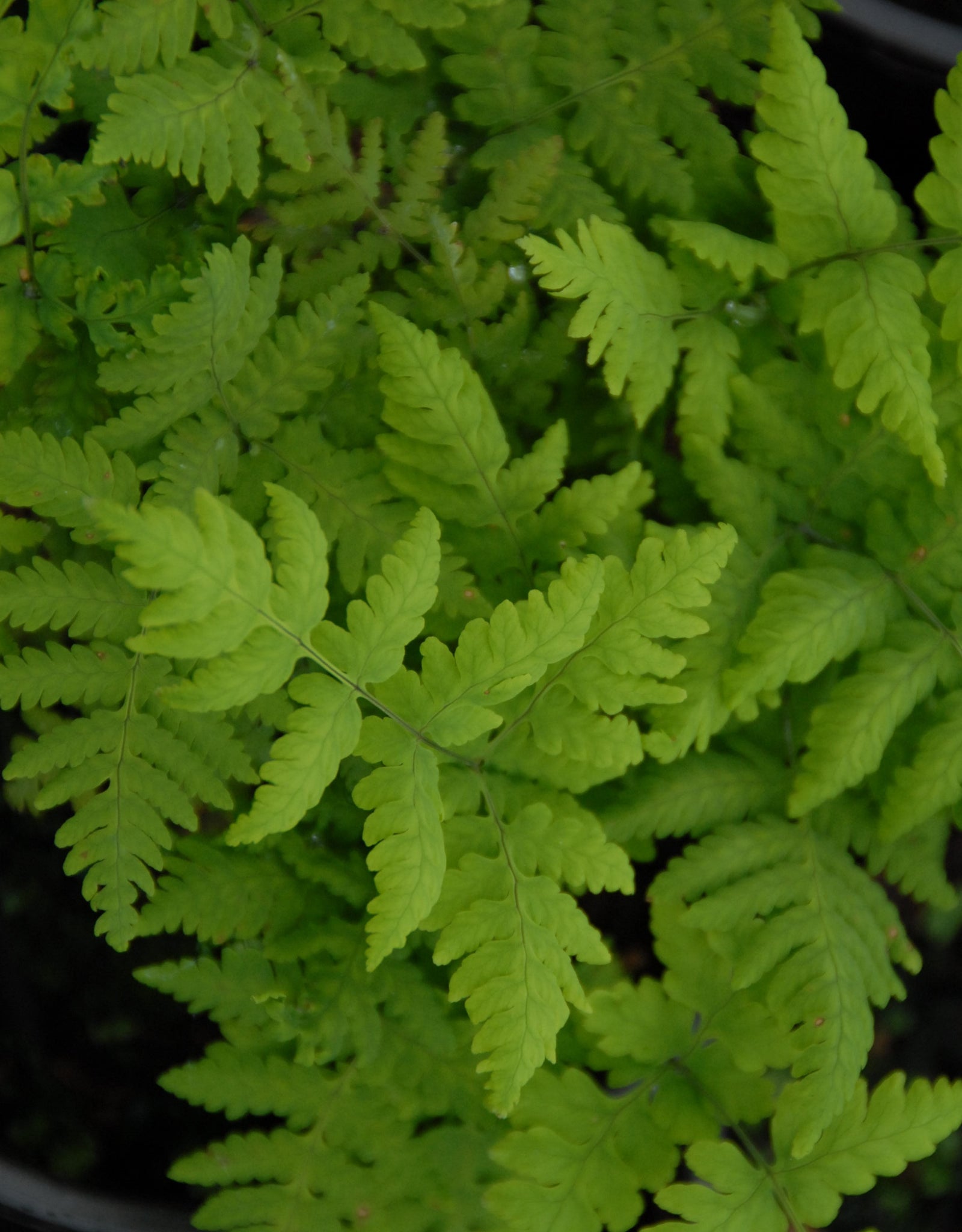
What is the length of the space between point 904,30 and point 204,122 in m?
1.34

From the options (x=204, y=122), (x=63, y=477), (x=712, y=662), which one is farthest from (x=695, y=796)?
(x=204, y=122)

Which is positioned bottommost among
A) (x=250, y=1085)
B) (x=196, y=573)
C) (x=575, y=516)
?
(x=250, y=1085)

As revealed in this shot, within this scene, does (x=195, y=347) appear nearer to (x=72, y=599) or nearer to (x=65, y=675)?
(x=72, y=599)

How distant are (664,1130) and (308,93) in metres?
2.01

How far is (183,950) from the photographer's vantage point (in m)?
2.16

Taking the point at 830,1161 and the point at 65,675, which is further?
the point at 830,1161

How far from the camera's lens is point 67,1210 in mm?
1985

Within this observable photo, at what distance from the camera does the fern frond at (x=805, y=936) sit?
5.46 feet

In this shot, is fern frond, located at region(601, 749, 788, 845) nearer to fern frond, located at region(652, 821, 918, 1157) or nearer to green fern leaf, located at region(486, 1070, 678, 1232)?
fern frond, located at region(652, 821, 918, 1157)

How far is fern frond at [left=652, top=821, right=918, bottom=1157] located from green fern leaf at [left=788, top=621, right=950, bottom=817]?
0.14 meters

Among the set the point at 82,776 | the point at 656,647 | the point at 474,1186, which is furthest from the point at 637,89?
the point at 474,1186

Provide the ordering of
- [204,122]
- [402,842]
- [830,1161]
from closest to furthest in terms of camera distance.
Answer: [402,842] < [204,122] < [830,1161]

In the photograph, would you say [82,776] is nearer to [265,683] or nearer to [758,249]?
[265,683]

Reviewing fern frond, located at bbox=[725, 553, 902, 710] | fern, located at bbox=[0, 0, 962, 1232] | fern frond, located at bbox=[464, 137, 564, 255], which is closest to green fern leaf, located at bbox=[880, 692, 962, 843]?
fern, located at bbox=[0, 0, 962, 1232]
